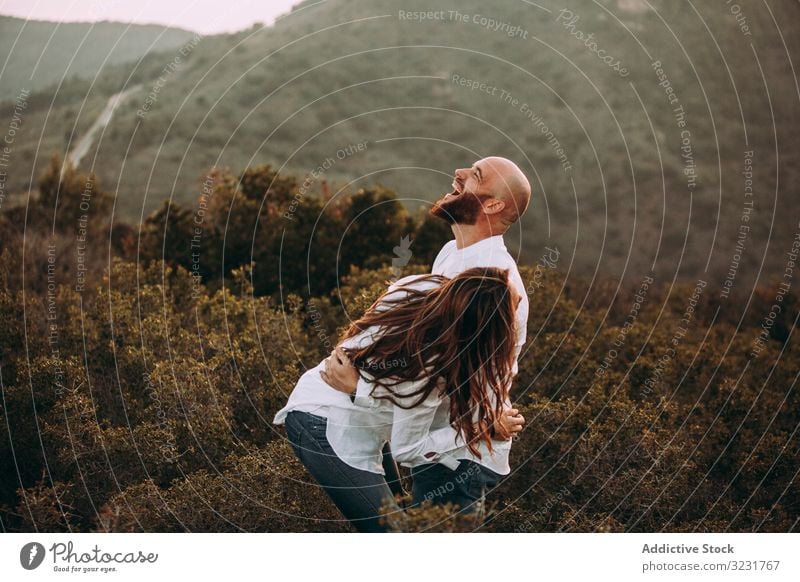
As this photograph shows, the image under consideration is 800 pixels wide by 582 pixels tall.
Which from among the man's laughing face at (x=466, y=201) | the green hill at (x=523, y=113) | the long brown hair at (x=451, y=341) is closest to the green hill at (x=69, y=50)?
the green hill at (x=523, y=113)

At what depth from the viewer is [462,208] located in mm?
4418

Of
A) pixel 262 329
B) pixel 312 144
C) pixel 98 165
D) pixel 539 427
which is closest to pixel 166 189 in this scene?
pixel 98 165

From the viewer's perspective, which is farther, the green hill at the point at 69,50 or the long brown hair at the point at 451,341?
the green hill at the point at 69,50

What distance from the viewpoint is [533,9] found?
71.8 ft

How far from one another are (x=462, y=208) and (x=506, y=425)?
106 centimetres

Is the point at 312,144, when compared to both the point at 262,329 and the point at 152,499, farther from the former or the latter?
the point at 152,499

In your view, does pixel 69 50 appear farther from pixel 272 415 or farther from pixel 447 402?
pixel 447 402

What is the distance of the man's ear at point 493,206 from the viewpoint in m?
4.37

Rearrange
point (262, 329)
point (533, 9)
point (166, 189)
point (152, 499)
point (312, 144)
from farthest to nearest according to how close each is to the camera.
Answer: point (312, 144) → point (533, 9) → point (166, 189) → point (262, 329) → point (152, 499)

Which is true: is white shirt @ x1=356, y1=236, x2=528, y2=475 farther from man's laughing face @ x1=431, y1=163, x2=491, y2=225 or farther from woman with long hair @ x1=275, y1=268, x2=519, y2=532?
man's laughing face @ x1=431, y1=163, x2=491, y2=225

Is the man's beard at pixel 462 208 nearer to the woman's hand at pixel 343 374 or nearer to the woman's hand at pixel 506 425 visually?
Result: the woman's hand at pixel 343 374

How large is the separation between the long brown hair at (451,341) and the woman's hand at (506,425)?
0.30ft

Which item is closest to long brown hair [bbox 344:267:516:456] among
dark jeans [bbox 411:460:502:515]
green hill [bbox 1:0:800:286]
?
dark jeans [bbox 411:460:502:515]

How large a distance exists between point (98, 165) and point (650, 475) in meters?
15.5
